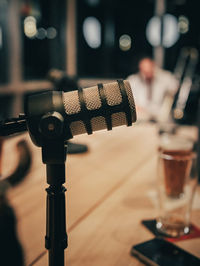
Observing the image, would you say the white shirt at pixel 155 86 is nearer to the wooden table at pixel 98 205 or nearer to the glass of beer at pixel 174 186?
the wooden table at pixel 98 205

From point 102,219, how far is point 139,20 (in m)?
5.33

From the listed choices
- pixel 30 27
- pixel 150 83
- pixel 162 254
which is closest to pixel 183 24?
pixel 150 83

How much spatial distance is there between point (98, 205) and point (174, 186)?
8.1 inches

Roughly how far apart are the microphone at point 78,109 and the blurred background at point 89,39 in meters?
3.74

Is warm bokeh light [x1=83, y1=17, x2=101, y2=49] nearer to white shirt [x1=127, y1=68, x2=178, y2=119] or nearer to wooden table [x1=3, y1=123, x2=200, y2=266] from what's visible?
white shirt [x1=127, y1=68, x2=178, y2=119]

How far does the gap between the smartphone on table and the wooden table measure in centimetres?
2

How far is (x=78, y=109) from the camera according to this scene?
47 cm

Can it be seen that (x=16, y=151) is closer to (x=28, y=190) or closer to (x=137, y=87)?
(x=28, y=190)

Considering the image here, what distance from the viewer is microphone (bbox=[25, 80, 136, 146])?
1.53ft

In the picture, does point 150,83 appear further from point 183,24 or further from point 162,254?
point 162,254

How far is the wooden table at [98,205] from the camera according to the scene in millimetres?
631

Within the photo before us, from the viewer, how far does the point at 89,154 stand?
130 centimetres

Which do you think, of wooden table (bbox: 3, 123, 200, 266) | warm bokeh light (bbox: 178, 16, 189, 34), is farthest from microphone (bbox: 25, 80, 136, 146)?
warm bokeh light (bbox: 178, 16, 189, 34)

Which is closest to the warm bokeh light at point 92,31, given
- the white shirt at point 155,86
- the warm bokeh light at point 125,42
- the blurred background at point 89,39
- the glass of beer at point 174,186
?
the blurred background at point 89,39
